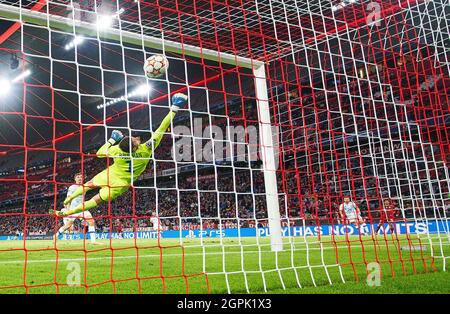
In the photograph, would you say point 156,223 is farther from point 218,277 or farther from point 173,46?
point 218,277

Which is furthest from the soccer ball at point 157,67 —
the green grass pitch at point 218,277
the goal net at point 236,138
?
the green grass pitch at point 218,277

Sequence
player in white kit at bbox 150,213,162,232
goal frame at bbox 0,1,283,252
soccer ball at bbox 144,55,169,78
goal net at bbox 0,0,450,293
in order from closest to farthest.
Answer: player in white kit at bbox 150,213,162,232
goal net at bbox 0,0,450,293
goal frame at bbox 0,1,283,252
soccer ball at bbox 144,55,169,78

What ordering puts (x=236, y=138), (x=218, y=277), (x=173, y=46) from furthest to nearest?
(x=236, y=138), (x=173, y=46), (x=218, y=277)

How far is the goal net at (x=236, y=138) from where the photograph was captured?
4.77 m

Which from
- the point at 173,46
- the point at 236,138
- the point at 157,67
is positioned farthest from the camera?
the point at 236,138

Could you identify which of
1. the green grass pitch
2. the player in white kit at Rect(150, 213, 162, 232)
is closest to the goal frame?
the green grass pitch

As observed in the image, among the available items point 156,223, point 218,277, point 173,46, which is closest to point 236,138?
point 156,223

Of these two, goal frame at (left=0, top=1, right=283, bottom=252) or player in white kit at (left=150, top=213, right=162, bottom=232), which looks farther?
goal frame at (left=0, top=1, right=283, bottom=252)

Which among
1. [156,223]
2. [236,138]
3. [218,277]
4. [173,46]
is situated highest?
[236,138]

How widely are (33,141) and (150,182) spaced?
8204mm

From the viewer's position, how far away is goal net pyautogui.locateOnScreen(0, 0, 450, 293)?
4770 mm

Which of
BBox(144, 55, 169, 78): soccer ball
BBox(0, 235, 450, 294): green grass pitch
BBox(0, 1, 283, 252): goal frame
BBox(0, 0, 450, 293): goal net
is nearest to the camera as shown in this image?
BBox(0, 235, 450, 294): green grass pitch

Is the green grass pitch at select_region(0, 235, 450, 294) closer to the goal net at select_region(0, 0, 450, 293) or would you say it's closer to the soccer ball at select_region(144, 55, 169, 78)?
the goal net at select_region(0, 0, 450, 293)

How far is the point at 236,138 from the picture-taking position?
1831 centimetres
